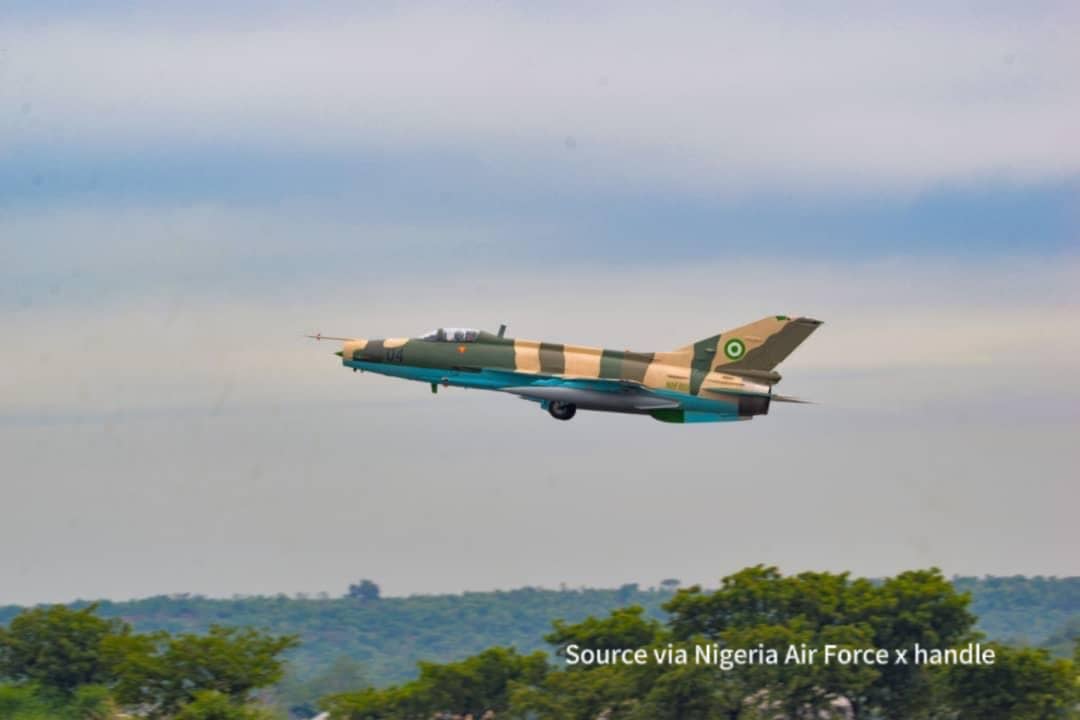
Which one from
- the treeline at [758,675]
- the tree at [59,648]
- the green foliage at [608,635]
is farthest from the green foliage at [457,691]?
the tree at [59,648]

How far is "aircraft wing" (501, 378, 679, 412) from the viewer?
78.6 m

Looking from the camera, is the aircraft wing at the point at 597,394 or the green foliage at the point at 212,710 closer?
the aircraft wing at the point at 597,394

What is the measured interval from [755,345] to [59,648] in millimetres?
61068

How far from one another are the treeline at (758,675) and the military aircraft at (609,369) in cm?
2782

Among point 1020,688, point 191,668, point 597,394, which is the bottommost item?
point 1020,688

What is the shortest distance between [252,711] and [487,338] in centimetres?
3391

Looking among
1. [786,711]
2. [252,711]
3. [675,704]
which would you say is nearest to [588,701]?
[675,704]

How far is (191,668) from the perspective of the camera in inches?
4154

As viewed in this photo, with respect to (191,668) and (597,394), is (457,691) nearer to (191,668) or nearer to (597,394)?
(191,668)

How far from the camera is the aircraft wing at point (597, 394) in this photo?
3093 inches

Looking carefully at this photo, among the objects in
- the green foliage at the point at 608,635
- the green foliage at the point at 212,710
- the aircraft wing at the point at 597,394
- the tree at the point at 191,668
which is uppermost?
the aircraft wing at the point at 597,394

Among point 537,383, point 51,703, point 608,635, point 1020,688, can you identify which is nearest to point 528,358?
point 537,383

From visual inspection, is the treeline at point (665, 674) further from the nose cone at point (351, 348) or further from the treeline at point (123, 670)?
the nose cone at point (351, 348)

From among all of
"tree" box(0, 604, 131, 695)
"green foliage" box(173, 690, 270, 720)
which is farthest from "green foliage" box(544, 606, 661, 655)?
"tree" box(0, 604, 131, 695)
